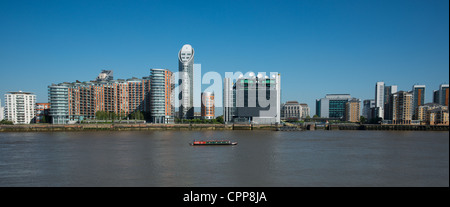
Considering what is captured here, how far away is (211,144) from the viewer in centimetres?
3488

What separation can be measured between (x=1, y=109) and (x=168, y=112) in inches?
2815

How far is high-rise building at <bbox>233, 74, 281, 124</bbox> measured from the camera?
9300 cm

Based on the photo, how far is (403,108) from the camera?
313 feet

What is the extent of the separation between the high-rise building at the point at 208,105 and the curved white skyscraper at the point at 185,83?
10429mm

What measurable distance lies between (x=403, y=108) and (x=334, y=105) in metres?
73.3

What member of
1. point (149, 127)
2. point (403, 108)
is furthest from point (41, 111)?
point (403, 108)

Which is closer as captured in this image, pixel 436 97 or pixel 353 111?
pixel 353 111

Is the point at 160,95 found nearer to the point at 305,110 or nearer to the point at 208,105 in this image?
the point at 208,105

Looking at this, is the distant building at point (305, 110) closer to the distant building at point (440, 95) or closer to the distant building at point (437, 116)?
the distant building at point (440, 95)

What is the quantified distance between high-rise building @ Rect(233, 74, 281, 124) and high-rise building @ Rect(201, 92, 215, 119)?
96.0ft

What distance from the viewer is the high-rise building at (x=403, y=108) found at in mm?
94438

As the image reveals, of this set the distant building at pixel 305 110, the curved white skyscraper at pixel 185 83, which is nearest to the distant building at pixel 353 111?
the distant building at pixel 305 110

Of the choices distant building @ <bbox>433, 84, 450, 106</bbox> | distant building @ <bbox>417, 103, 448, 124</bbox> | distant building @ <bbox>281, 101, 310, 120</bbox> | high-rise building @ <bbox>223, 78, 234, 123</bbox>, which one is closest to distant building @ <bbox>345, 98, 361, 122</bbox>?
distant building @ <bbox>281, 101, 310, 120</bbox>

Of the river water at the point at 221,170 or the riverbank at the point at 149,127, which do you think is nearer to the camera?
the river water at the point at 221,170
